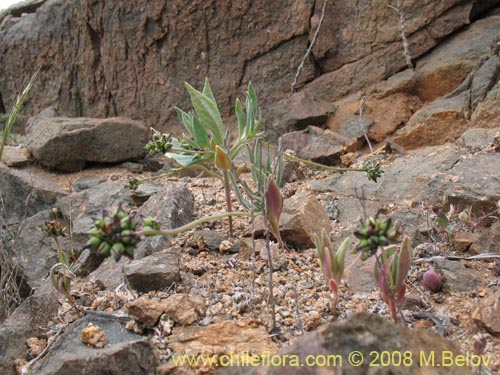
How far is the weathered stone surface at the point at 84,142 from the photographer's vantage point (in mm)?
4457

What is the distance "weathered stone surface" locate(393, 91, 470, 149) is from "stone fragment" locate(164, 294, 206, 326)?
7.97ft

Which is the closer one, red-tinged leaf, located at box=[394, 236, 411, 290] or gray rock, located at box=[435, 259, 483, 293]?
red-tinged leaf, located at box=[394, 236, 411, 290]

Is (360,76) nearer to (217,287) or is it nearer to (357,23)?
(357,23)

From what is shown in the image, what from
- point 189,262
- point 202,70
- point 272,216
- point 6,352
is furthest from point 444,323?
point 202,70

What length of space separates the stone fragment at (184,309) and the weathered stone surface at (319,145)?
2.17 meters

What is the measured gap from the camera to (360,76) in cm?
443

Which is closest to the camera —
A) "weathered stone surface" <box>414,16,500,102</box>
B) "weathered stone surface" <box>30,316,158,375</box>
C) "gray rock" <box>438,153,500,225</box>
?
"weathered stone surface" <box>30,316,158,375</box>

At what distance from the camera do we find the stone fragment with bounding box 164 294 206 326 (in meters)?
1.53

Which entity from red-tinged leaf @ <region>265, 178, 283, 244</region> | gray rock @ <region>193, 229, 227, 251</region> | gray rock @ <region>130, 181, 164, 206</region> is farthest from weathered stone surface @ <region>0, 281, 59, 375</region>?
gray rock @ <region>130, 181, 164, 206</region>

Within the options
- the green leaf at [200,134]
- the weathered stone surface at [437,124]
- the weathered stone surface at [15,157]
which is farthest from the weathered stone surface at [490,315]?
the weathered stone surface at [15,157]

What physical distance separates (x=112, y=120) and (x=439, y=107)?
2618mm

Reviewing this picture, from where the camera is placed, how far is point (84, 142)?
448cm

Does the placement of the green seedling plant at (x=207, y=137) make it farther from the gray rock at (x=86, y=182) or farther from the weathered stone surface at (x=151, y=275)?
the gray rock at (x=86, y=182)

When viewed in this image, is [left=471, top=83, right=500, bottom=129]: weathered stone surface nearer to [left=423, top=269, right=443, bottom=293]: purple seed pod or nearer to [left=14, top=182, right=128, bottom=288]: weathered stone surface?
[left=423, top=269, right=443, bottom=293]: purple seed pod
